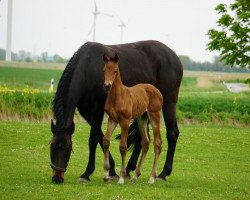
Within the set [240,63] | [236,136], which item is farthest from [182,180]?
[240,63]

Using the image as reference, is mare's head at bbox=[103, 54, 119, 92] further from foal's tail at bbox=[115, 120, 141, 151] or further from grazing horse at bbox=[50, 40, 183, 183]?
foal's tail at bbox=[115, 120, 141, 151]

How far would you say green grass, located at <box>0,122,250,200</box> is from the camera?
11.2 metres

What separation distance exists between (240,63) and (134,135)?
20.4m

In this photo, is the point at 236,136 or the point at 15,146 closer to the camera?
the point at 15,146

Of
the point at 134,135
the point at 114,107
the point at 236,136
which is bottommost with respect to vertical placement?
the point at 236,136

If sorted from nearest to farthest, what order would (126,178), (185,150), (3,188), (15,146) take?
(3,188) < (126,178) < (15,146) < (185,150)

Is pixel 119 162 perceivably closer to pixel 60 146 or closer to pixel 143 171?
pixel 143 171

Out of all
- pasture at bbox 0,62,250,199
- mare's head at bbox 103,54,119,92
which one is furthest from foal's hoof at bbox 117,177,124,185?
mare's head at bbox 103,54,119,92

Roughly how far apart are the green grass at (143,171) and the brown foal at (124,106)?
0.75 metres

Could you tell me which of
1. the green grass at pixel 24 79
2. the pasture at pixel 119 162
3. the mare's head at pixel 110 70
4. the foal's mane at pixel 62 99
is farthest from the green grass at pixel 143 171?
the green grass at pixel 24 79

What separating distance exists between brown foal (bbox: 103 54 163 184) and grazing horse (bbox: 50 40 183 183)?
69 cm

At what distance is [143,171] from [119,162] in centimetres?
177

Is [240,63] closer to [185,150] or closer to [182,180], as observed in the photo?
[185,150]

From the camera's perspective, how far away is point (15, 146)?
19.0 metres
